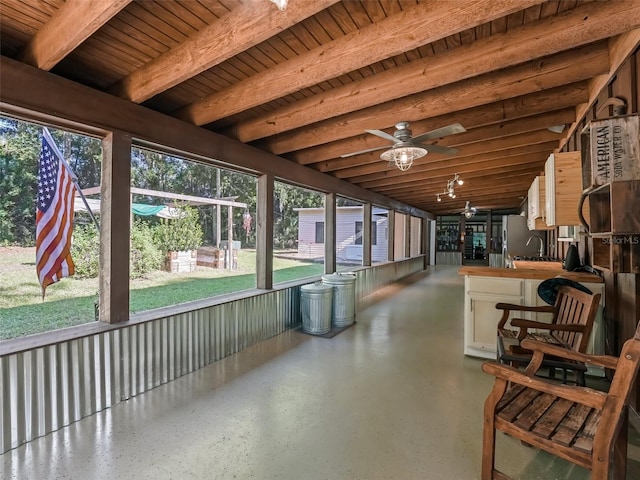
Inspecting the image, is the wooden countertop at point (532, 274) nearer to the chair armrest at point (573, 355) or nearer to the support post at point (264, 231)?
the chair armrest at point (573, 355)

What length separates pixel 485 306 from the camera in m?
3.46

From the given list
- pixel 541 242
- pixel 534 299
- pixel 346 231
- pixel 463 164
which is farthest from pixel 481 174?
pixel 346 231

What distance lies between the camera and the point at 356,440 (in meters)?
2.12

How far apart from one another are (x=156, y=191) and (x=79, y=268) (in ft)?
3.59

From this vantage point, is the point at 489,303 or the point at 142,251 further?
the point at 489,303

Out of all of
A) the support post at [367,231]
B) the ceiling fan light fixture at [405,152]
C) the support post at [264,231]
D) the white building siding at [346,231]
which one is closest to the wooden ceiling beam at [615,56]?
the ceiling fan light fixture at [405,152]

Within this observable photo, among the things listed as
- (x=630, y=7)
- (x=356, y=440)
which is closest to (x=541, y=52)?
(x=630, y=7)

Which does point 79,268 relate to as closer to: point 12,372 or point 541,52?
point 12,372

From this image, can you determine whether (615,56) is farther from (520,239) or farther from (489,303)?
(520,239)

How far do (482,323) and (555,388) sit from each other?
2.16 m

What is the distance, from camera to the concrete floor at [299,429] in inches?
73.0

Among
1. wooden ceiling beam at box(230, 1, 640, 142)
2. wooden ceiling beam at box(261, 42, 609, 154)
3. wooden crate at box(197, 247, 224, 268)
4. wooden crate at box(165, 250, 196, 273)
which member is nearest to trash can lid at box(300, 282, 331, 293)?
wooden crate at box(197, 247, 224, 268)

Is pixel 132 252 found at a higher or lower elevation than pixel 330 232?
lower

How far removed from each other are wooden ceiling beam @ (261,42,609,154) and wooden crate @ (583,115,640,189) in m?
0.98
